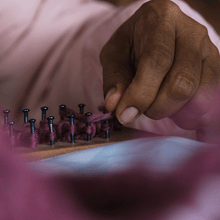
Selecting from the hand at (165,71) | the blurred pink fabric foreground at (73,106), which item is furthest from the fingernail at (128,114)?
the blurred pink fabric foreground at (73,106)

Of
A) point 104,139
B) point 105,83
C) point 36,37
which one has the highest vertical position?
point 36,37

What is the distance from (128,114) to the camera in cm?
52

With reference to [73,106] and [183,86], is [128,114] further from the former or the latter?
[73,106]

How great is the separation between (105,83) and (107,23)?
380mm

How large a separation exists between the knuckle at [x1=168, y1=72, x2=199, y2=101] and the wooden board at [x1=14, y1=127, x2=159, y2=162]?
12 centimetres

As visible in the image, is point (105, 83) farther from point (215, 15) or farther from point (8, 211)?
point (215, 15)

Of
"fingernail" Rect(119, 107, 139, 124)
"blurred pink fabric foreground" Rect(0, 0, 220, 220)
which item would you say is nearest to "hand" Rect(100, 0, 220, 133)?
"fingernail" Rect(119, 107, 139, 124)

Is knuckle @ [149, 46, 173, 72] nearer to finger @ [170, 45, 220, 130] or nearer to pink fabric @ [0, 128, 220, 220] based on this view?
finger @ [170, 45, 220, 130]

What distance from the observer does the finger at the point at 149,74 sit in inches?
19.7

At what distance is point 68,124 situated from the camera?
1.74ft

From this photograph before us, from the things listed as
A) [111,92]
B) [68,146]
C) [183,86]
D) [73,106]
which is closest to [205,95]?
[183,86]

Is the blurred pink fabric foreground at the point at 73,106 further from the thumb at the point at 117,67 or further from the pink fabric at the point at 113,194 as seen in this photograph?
the thumb at the point at 117,67

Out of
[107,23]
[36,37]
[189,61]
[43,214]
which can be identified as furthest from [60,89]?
[43,214]

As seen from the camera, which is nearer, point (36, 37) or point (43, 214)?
point (43, 214)
